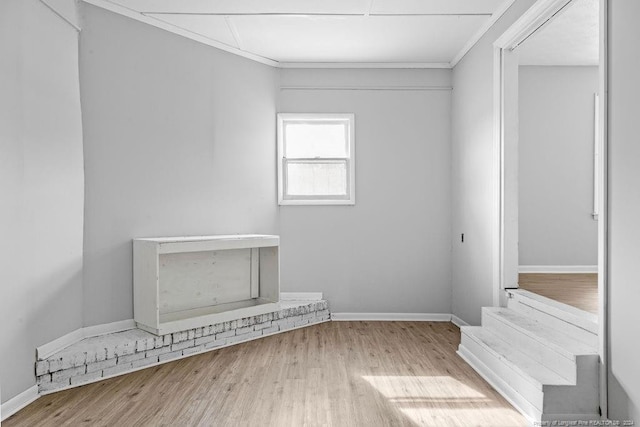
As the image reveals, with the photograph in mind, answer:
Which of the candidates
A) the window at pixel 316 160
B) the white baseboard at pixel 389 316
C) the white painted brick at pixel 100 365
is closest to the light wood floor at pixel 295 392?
the white painted brick at pixel 100 365

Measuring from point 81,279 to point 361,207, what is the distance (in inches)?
113

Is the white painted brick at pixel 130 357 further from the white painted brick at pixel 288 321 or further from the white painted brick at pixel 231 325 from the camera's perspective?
the white painted brick at pixel 288 321

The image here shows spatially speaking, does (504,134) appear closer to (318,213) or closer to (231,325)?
(318,213)

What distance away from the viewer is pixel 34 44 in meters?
3.20

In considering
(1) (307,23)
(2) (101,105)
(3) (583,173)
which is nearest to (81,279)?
(2) (101,105)

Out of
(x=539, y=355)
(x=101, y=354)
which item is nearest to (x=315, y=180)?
(x=101, y=354)

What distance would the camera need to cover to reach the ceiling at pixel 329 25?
3895 millimetres

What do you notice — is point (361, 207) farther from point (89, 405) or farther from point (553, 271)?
point (89, 405)

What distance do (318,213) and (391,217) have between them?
805 mm

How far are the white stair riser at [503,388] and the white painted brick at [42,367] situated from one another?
2.90 metres

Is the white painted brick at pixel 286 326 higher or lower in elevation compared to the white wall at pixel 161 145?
lower

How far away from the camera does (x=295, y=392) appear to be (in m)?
3.15

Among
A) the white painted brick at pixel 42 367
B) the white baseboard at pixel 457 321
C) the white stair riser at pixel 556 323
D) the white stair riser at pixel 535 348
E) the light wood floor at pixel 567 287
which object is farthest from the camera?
the white baseboard at pixel 457 321

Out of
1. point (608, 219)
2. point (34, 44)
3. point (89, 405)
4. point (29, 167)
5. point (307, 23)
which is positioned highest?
point (307, 23)
